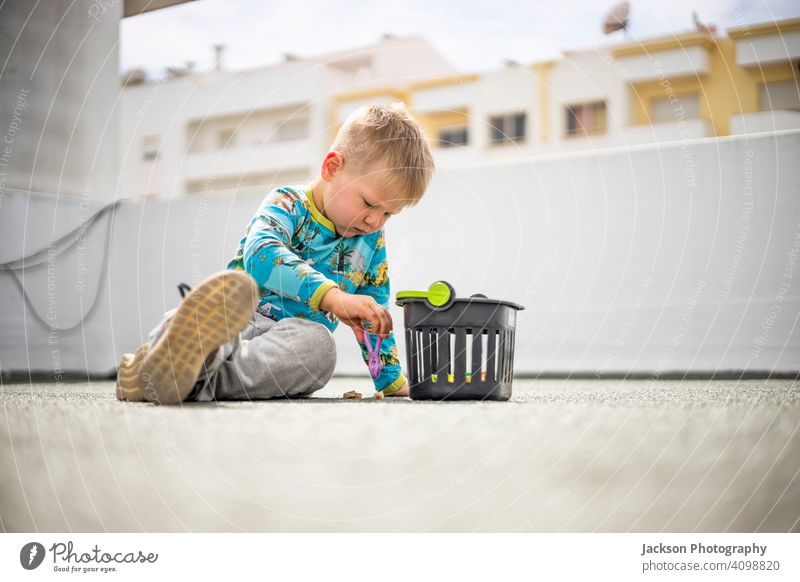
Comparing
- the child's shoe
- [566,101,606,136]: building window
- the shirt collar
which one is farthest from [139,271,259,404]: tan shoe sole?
[566,101,606,136]: building window

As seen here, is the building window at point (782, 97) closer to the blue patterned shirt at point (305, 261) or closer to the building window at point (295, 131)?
the blue patterned shirt at point (305, 261)

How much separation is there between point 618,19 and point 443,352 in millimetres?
913

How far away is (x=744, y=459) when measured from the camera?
82 centimetres

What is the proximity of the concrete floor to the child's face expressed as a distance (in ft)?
1.41

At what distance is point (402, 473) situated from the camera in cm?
76

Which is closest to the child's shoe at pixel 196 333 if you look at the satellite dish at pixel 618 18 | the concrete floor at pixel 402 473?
the concrete floor at pixel 402 473

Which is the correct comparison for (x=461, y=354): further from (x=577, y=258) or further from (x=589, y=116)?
(x=589, y=116)

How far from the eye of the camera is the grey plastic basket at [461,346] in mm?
1156

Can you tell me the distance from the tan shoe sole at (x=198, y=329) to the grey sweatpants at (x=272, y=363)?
76 millimetres

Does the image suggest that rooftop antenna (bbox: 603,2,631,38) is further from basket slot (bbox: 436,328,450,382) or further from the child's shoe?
the child's shoe

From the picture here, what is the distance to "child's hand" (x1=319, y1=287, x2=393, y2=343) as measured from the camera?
43.5 inches

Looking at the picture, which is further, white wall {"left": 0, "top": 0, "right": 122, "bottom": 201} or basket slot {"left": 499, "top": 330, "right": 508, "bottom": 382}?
white wall {"left": 0, "top": 0, "right": 122, "bottom": 201}

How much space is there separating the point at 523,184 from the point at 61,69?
1300mm

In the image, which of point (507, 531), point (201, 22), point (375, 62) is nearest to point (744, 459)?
point (507, 531)
